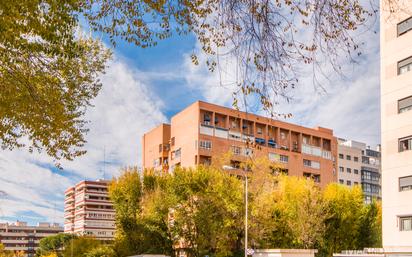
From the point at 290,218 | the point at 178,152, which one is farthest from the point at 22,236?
the point at 290,218

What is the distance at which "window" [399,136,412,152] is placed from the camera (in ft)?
109

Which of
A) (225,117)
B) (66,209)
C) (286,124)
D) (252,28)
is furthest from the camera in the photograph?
(66,209)

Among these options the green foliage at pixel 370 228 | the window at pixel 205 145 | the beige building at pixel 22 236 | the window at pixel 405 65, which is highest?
the window at pixel 405 65

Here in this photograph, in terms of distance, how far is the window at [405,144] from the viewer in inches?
1313

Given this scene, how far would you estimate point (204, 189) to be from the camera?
43906 millimetres

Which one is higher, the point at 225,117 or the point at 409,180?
the point at 225,117

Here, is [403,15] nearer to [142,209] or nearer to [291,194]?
[291,194]

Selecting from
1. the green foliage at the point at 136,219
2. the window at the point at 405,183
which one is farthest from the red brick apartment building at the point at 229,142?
the window at the point at 405,183

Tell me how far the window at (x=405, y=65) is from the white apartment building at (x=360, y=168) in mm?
68082

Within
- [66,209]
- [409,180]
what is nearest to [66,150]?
[409,180]

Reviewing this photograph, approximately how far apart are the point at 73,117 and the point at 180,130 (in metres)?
55.6

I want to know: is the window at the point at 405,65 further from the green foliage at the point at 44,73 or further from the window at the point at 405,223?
the green foliage at the point at 44,73

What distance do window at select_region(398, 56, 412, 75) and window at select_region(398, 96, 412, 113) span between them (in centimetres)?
179

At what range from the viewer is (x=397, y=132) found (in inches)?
1345
